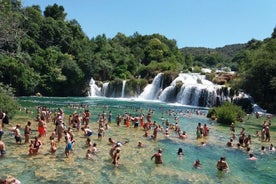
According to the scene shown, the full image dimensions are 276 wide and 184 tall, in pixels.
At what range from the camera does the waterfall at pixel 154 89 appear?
239 ft

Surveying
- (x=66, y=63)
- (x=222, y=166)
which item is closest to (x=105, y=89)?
(x=66, y=63)

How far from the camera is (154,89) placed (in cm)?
7369

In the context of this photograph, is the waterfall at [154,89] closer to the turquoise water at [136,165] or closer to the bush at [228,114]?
the bush at [228,114]

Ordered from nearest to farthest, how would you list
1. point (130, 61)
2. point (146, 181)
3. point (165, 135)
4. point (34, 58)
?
point (146, 181)
point (165, 135)
point (34, 58)
point (130, 61)

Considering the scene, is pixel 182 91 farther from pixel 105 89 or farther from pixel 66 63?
pixel 66 63

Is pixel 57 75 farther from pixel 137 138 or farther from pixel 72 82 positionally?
pixel 137 138

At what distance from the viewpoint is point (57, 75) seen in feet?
236

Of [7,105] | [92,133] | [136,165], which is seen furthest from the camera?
[7,105]

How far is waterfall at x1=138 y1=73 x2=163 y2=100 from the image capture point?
7294cm

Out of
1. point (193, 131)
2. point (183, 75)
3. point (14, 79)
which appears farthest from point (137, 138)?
point (183, 75)

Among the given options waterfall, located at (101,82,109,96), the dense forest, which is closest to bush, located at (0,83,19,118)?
the dense forest

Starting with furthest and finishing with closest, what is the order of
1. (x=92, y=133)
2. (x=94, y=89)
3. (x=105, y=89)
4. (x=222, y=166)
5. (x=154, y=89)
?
(x=94, y=89) → (x=105, y=89) → (x=154, y=89) → (x=92, y=133) → (x=222, y=166)

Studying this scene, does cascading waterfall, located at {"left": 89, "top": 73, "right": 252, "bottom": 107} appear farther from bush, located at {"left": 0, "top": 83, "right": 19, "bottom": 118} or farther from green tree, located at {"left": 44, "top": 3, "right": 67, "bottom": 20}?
bush, located at {"left": 0, "top": 83, "right": 19, "bottom": 118}

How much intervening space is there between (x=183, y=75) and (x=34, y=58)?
29.6 metres
